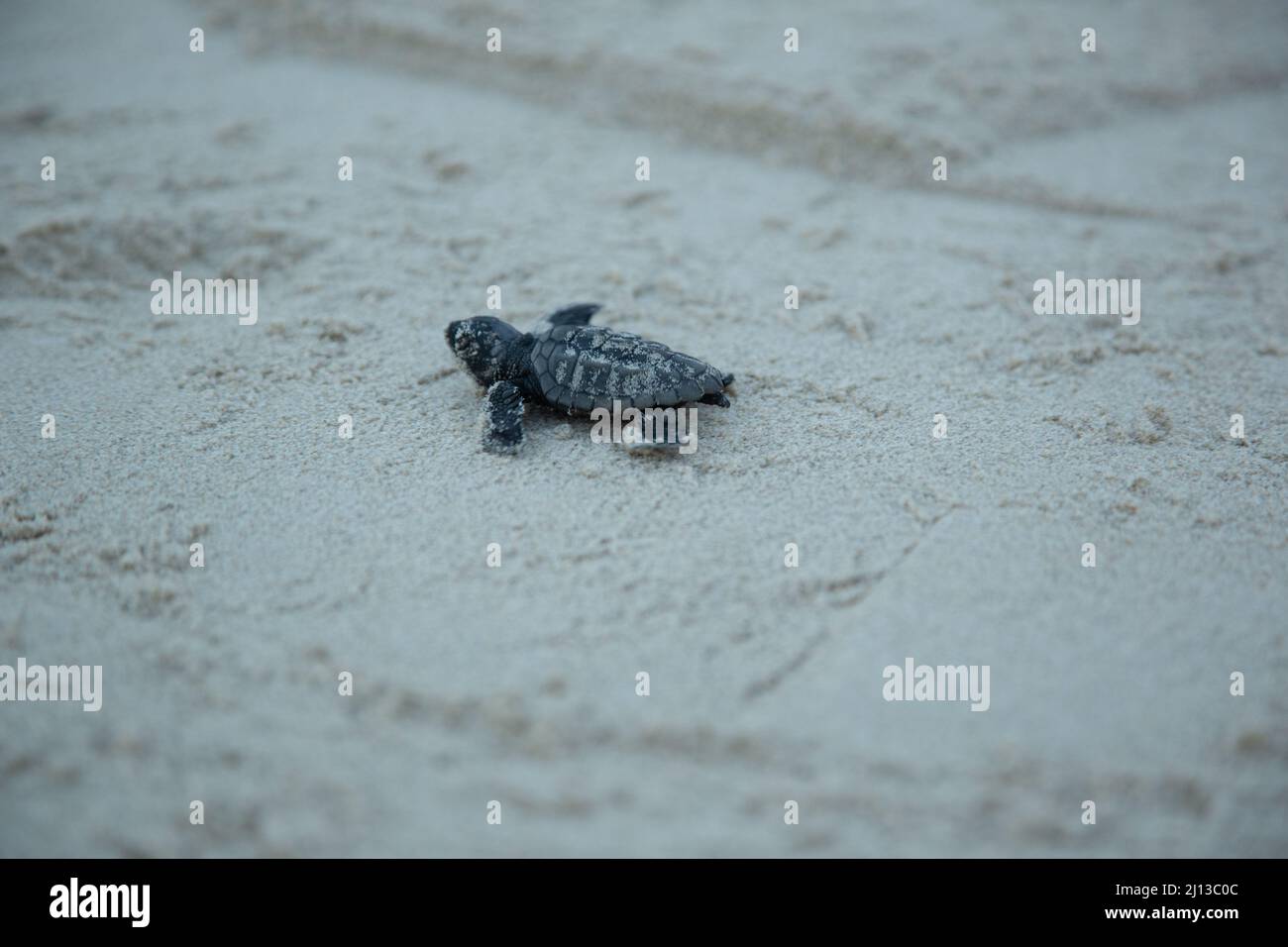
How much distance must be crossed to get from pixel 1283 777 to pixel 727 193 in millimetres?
3251

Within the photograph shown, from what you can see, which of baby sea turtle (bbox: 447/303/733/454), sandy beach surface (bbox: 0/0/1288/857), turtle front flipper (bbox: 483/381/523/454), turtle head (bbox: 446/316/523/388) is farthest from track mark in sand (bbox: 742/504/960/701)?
turtle head (bbox: 446/316/523/388)

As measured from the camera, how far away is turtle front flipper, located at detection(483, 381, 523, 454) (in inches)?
105

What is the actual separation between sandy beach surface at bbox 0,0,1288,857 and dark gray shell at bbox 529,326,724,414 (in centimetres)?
16

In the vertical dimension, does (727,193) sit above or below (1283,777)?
above

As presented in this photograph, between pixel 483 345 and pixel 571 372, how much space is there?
1.18 ft

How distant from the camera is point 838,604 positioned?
2.17m

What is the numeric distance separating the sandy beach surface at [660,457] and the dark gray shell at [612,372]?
0.53 feet

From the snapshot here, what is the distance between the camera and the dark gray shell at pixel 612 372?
264cm

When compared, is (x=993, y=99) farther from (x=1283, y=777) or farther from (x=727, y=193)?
(x=1283, y=777)

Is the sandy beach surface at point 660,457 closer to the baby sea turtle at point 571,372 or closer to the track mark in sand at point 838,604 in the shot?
the track mark in sand at point 838,604

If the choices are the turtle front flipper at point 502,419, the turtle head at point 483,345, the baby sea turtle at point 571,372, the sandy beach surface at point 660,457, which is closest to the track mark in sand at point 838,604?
the sandy beach surface at point 660,457

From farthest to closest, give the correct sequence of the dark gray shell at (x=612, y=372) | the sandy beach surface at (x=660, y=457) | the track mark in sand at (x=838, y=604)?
the dark gray shell at (x=612, y=372)
the track mark in sand at (x=838, y=604)
the sandy beach surface at (x=660, y=457)
